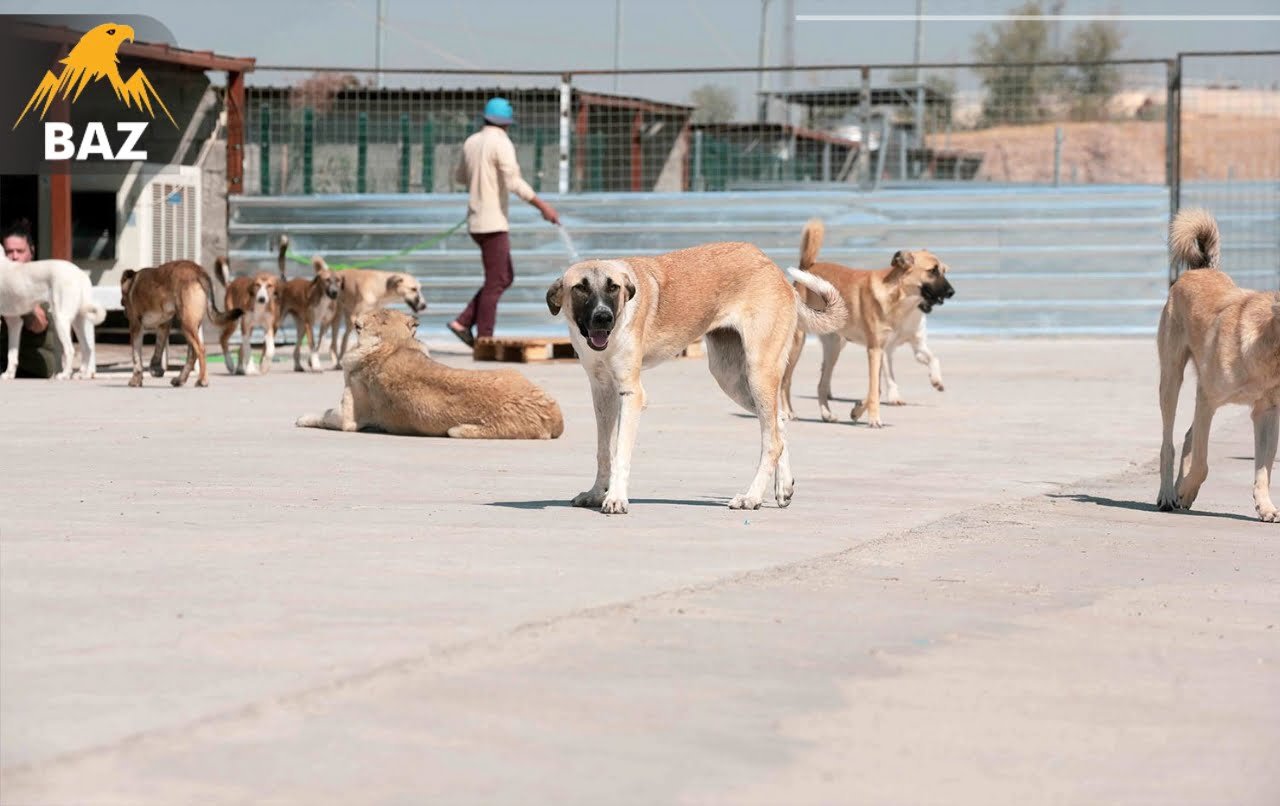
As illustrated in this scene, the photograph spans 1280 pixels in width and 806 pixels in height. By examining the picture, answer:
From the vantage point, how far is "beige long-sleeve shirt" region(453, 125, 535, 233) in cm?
1956

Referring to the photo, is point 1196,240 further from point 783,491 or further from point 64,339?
point 64,339

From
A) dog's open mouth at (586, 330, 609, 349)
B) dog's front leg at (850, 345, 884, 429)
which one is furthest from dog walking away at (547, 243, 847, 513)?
dog's front leg at (850, 345, 884, 429)

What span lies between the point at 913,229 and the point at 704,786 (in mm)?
20725

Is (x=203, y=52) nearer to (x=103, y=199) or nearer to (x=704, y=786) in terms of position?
(x=103, y=199)

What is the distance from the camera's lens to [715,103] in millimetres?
31781

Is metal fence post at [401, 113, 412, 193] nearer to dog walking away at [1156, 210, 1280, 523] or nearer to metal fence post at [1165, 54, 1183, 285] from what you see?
metal fence post at [1165, 54, 1183, 285]

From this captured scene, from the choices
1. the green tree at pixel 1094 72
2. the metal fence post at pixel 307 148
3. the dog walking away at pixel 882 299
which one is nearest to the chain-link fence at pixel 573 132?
the metal fence post at pixel 307 148

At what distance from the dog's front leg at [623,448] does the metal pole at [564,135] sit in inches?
654

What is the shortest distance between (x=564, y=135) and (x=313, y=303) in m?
6.61

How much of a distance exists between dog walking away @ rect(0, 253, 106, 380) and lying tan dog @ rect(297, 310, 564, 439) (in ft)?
17.9

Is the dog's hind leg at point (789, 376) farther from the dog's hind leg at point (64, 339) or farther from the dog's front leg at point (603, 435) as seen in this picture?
the dog's hind leg at point (64, 339)

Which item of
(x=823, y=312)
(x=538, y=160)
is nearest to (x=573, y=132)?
(x=538, y=160)

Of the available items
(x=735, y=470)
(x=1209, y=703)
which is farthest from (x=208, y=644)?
(x=735, y=470)

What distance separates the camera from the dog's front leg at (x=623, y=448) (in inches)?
309
